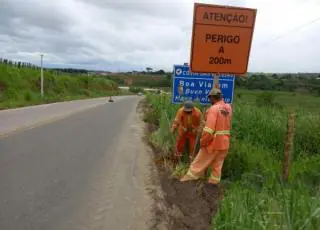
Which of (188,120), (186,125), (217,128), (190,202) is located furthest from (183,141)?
(190,202)

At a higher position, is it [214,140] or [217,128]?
[217,128]

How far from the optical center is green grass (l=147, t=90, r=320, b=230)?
4648 millimetres

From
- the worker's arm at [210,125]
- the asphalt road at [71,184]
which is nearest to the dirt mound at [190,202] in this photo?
the asphalt road at [71,184]

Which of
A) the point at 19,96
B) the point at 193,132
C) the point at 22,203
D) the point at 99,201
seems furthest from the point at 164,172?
the point at 19,96

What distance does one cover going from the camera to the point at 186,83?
11492mm

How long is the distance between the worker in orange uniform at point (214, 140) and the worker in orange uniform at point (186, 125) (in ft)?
7.40

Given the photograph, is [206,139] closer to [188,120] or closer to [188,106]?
[188,106]

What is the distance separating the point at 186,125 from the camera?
1047cm

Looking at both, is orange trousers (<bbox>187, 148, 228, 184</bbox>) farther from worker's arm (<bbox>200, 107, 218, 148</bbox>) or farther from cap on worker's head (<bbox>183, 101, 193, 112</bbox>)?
cap on worker's head (<bbox>183, 101, 193, 112</bbox>)

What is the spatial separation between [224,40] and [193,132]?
9.27ft

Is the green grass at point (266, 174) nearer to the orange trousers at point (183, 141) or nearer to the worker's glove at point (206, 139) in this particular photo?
the orange trousers at point (183, 141)

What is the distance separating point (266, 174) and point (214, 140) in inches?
48.5

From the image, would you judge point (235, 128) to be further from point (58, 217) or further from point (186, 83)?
point (58, 217)

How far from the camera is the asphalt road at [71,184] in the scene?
5.92m
